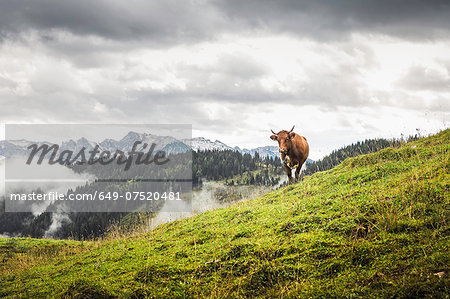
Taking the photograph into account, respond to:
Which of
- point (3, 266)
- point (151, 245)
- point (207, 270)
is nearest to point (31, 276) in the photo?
point (151, 245)

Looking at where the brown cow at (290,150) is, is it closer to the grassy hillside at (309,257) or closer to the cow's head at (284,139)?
the cow's head at (284,139)

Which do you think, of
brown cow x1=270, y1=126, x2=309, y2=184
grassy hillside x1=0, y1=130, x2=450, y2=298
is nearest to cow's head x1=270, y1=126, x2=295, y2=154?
brown cow x1=270, y1=126, x2=309, y2=184

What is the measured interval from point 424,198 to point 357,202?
156 centimetres

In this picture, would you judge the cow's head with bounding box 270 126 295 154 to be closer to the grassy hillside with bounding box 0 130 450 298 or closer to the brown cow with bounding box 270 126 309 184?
the brown cow with bounding box 270 126 309 184

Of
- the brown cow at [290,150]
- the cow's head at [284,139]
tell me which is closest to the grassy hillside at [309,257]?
the cow's head at [284,139]

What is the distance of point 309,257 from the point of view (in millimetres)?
A: 5367

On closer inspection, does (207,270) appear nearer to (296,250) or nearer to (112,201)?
(296,250)

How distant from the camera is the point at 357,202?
24.0ft

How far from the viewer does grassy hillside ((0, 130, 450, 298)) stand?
430 cm

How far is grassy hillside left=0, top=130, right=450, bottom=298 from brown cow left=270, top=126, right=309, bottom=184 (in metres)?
8.41

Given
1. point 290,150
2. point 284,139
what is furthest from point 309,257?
point 290,150

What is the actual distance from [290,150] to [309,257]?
13.2 m

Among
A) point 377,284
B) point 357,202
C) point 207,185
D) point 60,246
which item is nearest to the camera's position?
point 377,284

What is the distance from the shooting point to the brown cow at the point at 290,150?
1733 cm
